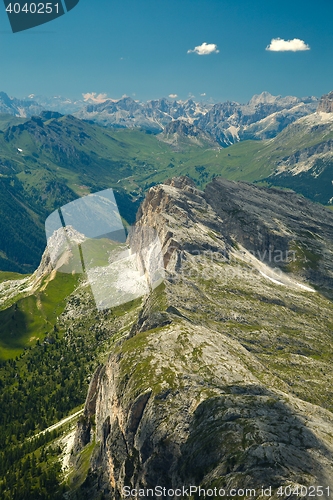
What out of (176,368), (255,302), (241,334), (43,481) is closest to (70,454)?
(43,481)

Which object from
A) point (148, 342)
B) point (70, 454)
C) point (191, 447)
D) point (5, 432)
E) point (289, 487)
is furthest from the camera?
point (5, 432)

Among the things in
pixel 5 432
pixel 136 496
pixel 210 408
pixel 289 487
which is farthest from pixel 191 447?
pixel 5 432

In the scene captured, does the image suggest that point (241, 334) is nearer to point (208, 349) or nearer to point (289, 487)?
point (208, 349)

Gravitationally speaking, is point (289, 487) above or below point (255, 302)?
above

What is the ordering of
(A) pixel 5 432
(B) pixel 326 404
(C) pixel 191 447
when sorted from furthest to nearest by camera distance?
(A) pixel 5 432
(B) pixel 326 404
(C) pixel 191 447

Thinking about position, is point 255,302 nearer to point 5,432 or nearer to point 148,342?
point 148,342

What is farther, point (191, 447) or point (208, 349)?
point (208, 349)

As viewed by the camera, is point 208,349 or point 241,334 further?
point 241,334

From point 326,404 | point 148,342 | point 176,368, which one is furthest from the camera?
point 326,404

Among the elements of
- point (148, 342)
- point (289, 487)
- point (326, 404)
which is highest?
point (289, 487)
